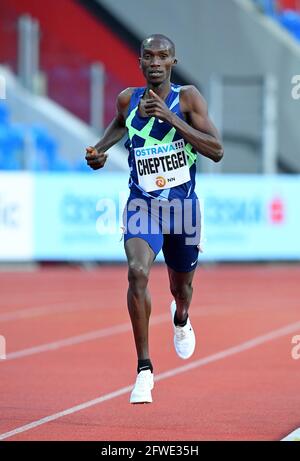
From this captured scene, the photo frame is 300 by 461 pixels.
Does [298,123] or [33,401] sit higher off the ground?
[298,123]

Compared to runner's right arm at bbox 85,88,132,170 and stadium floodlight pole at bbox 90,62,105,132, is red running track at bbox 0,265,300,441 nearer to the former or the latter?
runner's right arm at bbox 85,88,132,170

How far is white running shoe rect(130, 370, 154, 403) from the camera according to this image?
714 cm

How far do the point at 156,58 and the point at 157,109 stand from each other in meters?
0.40

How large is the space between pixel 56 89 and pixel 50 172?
3.12m

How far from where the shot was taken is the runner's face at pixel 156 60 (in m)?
7.29

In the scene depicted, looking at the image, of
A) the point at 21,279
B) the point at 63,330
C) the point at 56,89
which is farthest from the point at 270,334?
the point at 56,89

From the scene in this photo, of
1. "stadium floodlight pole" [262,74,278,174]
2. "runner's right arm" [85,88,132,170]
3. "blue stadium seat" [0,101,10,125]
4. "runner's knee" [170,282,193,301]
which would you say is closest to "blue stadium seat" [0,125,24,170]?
"blue stadium seat" [0,101,10,125]

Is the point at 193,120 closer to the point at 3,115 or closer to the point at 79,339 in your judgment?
the point at 79,339

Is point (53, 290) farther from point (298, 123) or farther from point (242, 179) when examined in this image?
point (298, 123)

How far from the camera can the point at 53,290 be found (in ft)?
55.1

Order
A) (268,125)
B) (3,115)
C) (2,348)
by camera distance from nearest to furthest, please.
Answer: (2,348) → (268,125) → (3,115)

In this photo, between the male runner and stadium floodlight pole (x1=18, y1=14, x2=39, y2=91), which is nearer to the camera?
the male runner

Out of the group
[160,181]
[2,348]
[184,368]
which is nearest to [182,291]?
[160,181]

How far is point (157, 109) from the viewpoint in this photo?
279 inches
